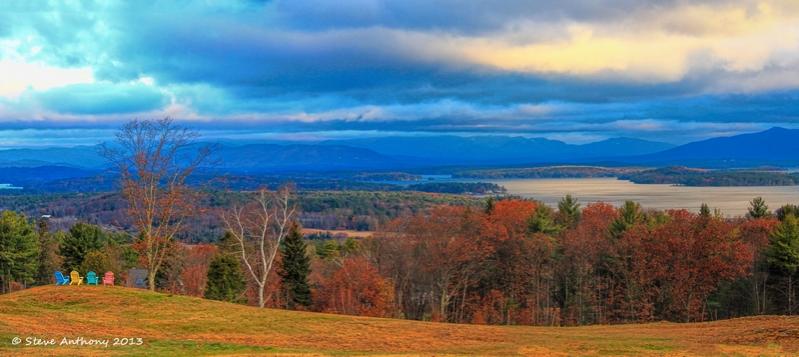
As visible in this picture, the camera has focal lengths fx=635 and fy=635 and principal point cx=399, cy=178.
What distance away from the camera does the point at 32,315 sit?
25250 mm

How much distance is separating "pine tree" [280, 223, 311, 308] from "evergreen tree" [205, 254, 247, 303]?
409 centimetres

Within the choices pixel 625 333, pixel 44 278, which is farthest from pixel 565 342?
pixel 44 278

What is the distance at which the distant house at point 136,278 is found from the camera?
65.1m

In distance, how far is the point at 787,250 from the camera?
44.8m

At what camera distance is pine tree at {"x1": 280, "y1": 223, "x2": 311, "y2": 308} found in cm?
5369

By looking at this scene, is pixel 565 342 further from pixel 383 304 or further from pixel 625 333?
pixel 383 304

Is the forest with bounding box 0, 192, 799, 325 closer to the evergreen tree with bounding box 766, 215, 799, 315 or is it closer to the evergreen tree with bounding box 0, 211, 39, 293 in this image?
the evergreen tree with bounding box 0, 211, 39, 293

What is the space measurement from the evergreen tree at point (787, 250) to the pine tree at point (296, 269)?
118 ft

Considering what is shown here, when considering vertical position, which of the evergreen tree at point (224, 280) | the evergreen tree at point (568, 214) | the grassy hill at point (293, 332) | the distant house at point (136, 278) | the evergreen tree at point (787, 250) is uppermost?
the evergreen tree at point (568, 214)

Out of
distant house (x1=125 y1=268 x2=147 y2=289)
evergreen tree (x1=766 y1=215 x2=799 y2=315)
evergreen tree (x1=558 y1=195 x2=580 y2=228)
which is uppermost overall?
evergreen tree (x1=558 y1=195 x2=580 y2=228)

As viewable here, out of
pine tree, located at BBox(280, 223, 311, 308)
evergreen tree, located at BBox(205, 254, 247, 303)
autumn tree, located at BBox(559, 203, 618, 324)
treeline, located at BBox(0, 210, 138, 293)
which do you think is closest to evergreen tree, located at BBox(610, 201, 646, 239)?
autumn tree, located at BBox(559, 203, 618, 324)

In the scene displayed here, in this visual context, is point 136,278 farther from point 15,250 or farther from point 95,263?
point 95,263

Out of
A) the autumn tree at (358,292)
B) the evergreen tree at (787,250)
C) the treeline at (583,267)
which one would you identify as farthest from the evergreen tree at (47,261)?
the evergreen tree at (787,250)

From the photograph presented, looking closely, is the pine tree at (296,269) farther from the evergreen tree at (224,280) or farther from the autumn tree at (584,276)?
the autumn tree at (584,276)
